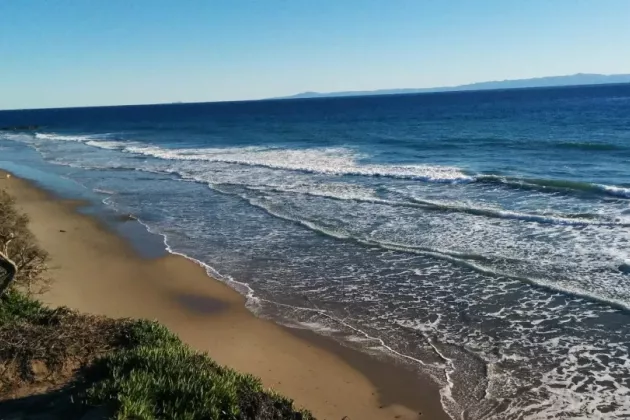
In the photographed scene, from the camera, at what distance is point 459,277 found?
12750mm

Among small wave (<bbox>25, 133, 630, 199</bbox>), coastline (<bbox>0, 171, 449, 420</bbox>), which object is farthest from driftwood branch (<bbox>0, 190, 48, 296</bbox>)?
small wave (<bbox>25, 133, 630, 199</bbox>)

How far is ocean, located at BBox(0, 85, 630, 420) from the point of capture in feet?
28.9

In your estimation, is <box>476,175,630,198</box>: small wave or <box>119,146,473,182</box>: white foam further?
<box>119,146,473,182</box>: white foam

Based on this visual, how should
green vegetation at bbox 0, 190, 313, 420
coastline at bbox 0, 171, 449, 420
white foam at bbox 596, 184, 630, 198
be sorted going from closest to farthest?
green vegetation at bbox 0, 190, 313, 420
coastline at bbox 0, 171, 449, 420
white foam at bbox 596, 184, 630, 198

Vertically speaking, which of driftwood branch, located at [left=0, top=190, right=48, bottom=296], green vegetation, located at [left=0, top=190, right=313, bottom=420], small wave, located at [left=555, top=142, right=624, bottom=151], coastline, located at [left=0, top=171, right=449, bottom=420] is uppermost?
driftwood branch, located at [left=0, top=190, right=48, bottom=296]

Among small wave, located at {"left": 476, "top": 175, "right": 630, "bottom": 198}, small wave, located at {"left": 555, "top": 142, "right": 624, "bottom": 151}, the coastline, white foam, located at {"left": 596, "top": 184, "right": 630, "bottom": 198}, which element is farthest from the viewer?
small wave, located at {"left": 555, "top": 142, "right": 624, "bottom": 151}

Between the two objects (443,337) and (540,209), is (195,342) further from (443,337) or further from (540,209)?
(540,209)

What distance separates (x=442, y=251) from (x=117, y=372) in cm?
991

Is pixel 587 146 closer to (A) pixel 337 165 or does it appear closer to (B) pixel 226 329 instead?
(A) pixel 337 165

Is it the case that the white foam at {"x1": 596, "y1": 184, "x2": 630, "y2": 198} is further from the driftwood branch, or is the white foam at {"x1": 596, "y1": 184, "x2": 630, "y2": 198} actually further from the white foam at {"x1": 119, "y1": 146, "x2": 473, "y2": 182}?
the driftwood branch

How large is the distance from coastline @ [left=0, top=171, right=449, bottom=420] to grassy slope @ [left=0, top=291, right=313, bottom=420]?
1615mm

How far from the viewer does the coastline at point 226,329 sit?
26.5ft

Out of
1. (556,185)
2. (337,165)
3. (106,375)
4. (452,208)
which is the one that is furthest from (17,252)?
(337,165)

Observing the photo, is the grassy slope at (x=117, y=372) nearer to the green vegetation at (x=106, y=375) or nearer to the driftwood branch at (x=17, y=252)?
the green vegetation at (x=106, y=375)
